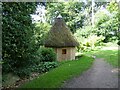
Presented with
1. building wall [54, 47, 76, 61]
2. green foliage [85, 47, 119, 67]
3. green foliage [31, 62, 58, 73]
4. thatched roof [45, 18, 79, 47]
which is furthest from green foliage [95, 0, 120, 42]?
green foliage [31, 62, 58, 73]

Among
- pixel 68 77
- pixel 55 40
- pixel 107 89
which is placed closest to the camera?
pixel 107 89

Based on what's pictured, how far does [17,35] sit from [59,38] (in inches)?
526

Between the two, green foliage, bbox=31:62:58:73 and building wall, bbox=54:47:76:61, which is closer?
green foliage, bbox=31:62:58:73

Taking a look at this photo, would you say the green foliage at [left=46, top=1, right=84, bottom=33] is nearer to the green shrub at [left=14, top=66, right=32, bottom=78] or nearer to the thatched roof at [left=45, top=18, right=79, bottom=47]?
the thatched roof at [left=45, top=18, right=79, bottom=47]

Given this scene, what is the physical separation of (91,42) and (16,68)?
27215mm

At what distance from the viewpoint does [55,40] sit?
25.3m

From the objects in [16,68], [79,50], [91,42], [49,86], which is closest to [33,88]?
[49,86]

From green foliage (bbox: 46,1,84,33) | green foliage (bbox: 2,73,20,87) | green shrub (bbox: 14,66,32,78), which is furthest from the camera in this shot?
green foliage (bbox: 46,1,84,33)

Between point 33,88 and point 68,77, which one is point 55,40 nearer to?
point 68,77

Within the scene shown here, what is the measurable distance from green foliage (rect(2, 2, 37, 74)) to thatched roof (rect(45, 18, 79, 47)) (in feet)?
36.7

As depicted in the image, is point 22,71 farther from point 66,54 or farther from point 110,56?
point 110,56

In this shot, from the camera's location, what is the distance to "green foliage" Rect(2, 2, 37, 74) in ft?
38.5

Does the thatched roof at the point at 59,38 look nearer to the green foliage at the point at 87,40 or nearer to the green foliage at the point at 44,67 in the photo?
the green foliage at the point at 44,67

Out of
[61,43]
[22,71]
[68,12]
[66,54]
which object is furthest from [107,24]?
[22,71]
